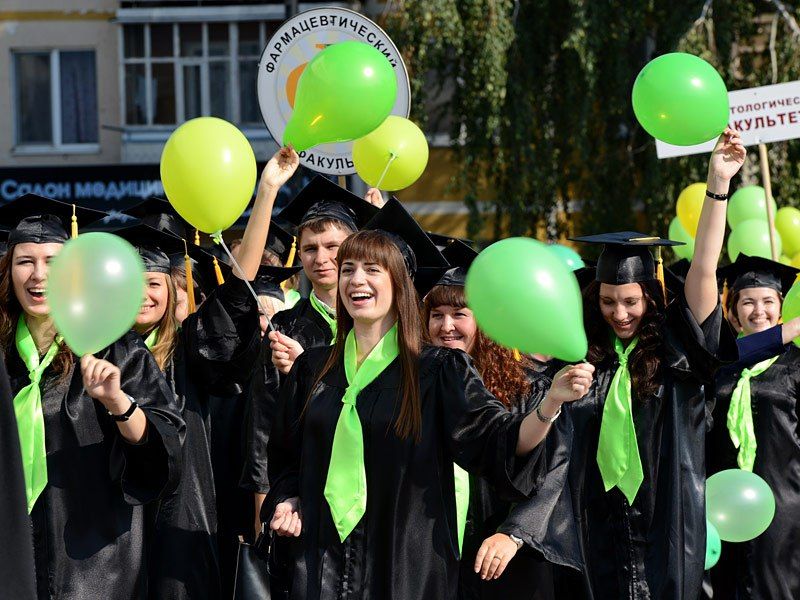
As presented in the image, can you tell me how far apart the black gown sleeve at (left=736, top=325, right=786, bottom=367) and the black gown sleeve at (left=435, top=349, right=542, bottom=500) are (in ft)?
7.16

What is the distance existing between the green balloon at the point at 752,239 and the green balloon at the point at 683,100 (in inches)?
117

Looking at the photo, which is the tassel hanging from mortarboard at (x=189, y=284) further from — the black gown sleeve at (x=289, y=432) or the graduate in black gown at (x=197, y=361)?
the black gown sleeve at (x=289, y=432)

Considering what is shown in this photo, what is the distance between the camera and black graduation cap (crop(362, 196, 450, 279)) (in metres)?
4.50

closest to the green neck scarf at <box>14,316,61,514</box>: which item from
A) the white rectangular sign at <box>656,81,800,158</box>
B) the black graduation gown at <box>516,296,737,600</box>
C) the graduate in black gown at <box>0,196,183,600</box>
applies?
the graduate in black gown at <box>0,196,183,600</box>

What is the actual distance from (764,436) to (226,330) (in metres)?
3.20

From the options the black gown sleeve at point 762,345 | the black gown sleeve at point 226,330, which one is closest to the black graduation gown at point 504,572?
the black gown sleeve at point 226,330

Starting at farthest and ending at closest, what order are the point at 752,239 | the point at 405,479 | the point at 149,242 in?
the point at 752,239 < the point at 149,242 < the point at 405,479

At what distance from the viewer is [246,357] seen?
5062 millimetres

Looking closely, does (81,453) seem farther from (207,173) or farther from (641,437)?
(641,437)

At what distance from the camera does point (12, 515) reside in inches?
Answer: 102

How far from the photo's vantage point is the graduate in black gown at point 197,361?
500cm

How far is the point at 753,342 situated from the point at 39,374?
10.5ft

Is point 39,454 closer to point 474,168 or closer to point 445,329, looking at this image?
point 445,329

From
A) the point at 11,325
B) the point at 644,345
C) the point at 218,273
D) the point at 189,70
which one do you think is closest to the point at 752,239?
the point at 644,345
